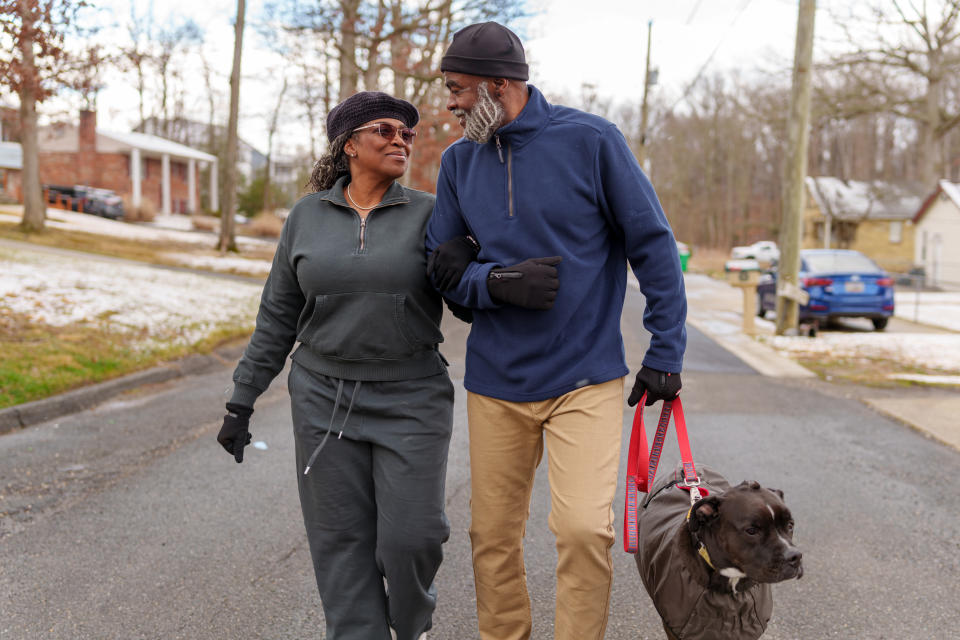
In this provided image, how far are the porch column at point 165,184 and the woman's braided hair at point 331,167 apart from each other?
52835 mm

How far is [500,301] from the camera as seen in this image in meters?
2.66

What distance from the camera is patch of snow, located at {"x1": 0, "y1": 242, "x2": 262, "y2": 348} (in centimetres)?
1060

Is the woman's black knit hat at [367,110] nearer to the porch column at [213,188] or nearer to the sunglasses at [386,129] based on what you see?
the sunglasses at [386,129]

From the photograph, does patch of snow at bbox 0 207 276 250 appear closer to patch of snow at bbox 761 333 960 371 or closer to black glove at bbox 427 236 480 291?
patch of snow at bbox 761 333 960 371

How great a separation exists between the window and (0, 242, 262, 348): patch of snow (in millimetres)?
39742

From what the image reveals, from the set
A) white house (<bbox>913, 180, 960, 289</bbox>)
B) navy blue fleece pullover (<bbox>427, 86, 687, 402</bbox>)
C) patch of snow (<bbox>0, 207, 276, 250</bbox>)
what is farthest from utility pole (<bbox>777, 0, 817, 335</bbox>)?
white house (<bbox>913, 180, 960, 289</bbox>)

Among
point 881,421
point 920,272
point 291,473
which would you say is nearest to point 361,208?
point 291,473

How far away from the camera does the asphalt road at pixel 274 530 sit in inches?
134

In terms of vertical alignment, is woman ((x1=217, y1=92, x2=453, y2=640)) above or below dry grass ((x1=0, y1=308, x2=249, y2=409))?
above

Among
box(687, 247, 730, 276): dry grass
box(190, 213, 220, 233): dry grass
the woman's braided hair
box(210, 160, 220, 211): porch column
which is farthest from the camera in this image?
box(210, 160, 220, 211): porch column

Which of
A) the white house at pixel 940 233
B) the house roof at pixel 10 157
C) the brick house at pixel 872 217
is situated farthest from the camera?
the house roof at pixel 10 157

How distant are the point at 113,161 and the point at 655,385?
179 ft

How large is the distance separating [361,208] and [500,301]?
657mm

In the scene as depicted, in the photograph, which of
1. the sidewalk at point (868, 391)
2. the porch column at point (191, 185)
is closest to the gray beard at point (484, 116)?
the sidewalk at point (868, 391)
